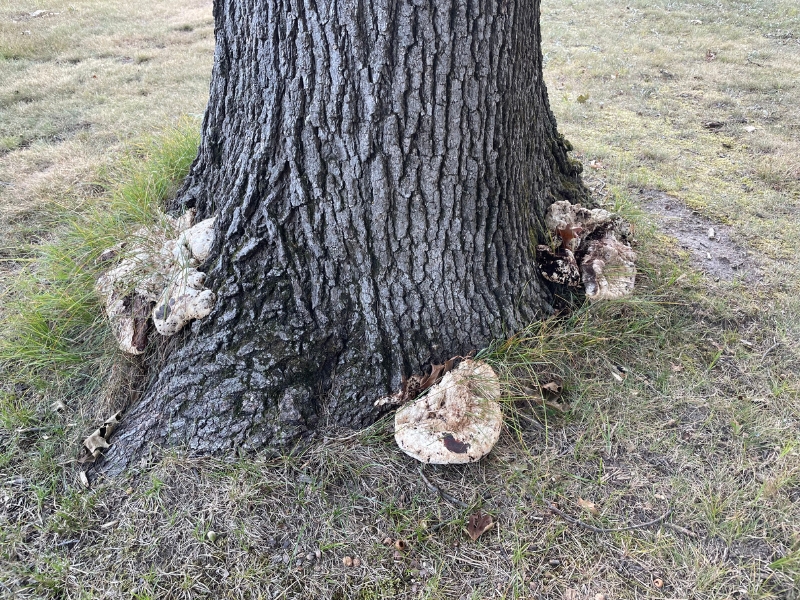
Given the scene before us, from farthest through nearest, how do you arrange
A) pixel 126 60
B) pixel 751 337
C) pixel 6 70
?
pixel 126 60 < pixel 6 70 < pixel 751 337

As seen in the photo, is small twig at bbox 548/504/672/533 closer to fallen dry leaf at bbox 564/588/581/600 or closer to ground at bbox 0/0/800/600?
ground at bbox 0/0/800/600

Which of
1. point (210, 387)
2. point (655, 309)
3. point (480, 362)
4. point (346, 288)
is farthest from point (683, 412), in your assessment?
point (210, 387)

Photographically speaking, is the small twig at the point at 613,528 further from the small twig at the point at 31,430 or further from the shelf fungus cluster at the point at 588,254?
the small twig at the point at 31,430

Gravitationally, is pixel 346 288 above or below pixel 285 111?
below

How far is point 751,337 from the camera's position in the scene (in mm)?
2605

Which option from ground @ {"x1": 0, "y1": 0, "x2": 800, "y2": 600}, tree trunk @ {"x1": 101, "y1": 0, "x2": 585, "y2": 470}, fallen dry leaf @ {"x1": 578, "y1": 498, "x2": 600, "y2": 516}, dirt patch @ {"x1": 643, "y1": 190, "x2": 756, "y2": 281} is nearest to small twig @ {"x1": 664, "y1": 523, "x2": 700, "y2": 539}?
ground @ {"x1": 0, "y1": 0, "x2": 800, "y2": 600}

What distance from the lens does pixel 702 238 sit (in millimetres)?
3322

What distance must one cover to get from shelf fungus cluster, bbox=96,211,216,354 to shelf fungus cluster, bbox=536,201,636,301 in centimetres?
163

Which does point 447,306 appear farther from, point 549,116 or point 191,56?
point 191,56

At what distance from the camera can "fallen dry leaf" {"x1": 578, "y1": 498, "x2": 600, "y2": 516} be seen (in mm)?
1964

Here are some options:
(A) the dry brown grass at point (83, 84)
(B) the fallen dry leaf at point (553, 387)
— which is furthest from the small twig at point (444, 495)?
(A) the dry brown grass at point (83, 84)

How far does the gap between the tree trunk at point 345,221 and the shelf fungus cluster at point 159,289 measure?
8 centimetres

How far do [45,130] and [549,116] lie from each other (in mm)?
4645

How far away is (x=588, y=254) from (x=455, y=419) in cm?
121
